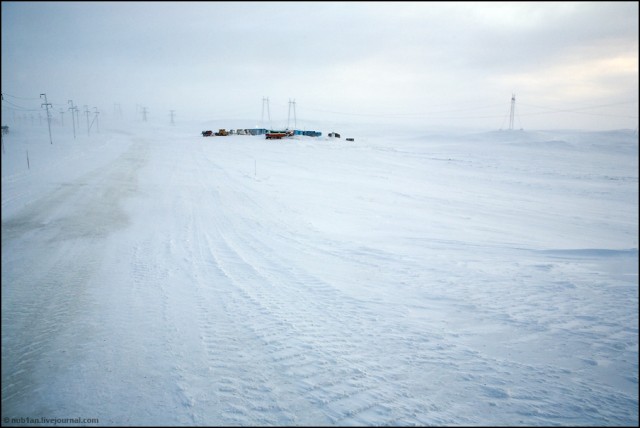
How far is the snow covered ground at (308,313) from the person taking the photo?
3764 mm

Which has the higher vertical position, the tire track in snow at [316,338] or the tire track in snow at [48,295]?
A: the tire track in snow at [48,295]

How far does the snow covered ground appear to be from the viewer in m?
3.76

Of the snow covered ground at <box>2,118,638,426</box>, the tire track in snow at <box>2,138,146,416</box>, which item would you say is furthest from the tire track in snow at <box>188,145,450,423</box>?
the tire track in snow at <box>2,138,146,416</box>

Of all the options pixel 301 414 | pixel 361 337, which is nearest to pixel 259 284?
pixel 361 337

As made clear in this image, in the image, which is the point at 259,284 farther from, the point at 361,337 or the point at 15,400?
the point at 15,400

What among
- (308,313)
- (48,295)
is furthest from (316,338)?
(48,295)

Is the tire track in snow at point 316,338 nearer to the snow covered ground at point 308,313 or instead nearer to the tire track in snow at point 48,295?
the snow covered ground at point 308,313

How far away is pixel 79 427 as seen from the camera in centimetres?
329

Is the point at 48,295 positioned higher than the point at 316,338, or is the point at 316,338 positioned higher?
the point at 48,295

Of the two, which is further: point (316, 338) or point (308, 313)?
point (308, 313)

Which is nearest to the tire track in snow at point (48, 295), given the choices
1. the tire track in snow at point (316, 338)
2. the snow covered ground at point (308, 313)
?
the snow covered ground at point (308, 313)

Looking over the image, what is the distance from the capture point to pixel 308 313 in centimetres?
567

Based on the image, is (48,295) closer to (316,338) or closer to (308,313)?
(308,313)

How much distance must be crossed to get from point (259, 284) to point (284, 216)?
5.14m
